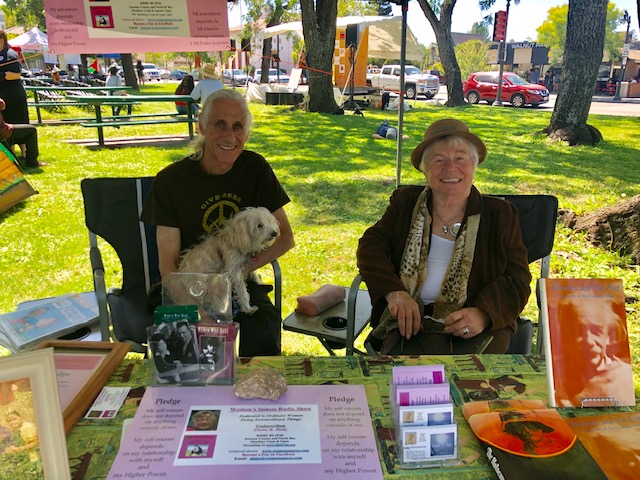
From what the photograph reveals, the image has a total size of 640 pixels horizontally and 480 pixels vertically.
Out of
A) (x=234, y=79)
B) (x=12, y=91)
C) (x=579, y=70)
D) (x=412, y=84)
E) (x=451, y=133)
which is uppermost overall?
(x=579, y=70)

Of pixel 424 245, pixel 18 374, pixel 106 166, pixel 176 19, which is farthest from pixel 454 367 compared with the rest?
pixel 106 166

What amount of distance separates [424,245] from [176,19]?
2.06m

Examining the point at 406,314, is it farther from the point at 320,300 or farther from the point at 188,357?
the point at 188,357

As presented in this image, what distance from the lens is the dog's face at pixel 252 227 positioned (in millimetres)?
2518

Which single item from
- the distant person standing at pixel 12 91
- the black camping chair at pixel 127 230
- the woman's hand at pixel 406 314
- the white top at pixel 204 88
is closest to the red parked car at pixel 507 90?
the white top at pixel 204 88

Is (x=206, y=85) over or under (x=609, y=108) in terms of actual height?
over

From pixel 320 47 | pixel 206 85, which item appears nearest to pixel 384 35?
pixel 320 47

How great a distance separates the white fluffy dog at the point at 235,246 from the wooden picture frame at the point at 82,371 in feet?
2.76

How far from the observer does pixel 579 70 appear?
9.92m

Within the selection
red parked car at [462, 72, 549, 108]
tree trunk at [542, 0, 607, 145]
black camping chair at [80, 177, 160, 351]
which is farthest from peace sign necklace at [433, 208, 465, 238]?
red parked car at [462, 72, 549, 108]

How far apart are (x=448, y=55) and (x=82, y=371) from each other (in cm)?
2093

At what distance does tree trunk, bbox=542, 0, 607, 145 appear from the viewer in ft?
30.8

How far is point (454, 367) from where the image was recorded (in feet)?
5.44

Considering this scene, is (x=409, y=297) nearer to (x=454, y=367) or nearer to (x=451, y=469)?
(x=454, y=367)
